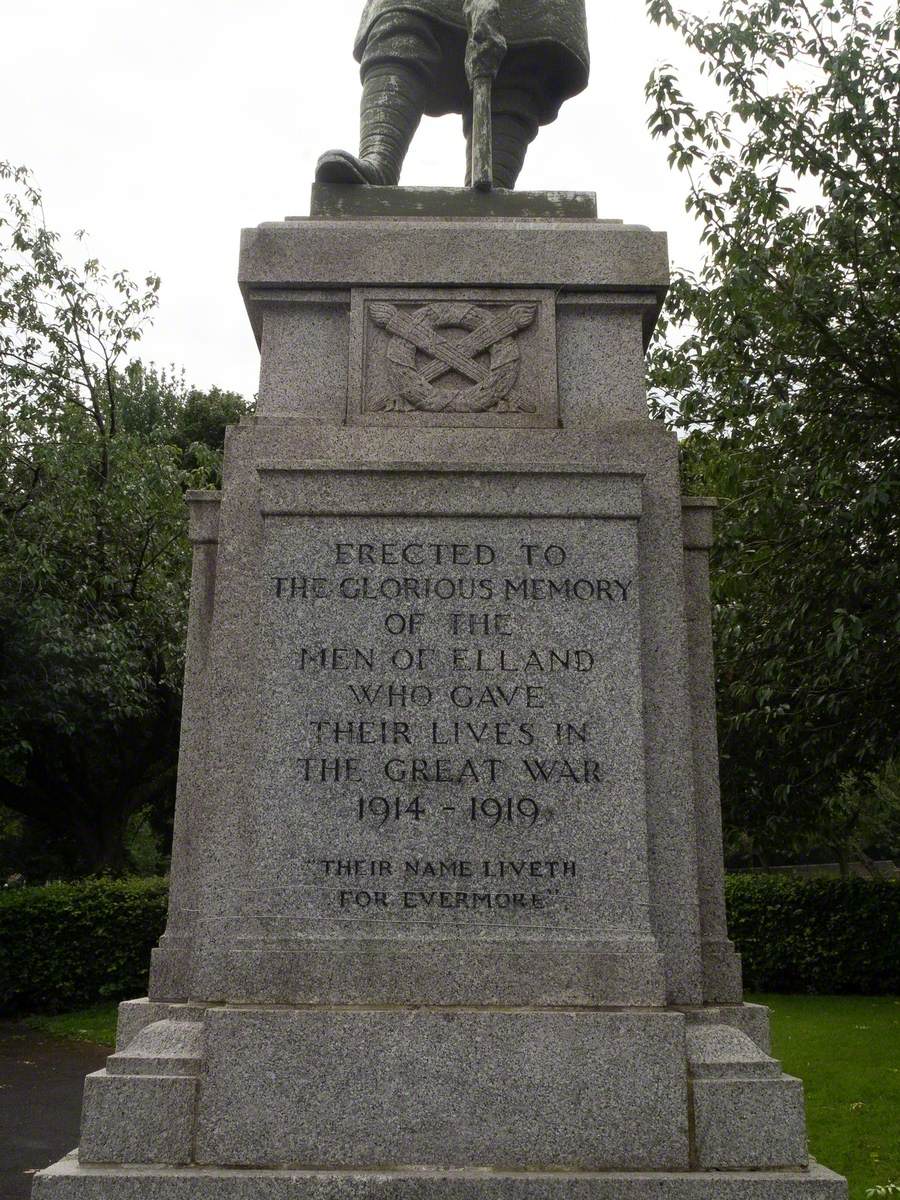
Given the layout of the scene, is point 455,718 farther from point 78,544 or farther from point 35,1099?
point 78,544

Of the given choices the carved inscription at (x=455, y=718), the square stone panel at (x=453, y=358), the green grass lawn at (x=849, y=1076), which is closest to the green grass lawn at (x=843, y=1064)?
the green grass lawn at (x=849, y=1076)

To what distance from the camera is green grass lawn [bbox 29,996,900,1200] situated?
22.9 feet

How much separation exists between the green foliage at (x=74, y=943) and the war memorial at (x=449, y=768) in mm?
10541

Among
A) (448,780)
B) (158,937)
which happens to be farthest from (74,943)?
(448,780)

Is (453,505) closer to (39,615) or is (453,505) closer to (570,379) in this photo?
(570,379)

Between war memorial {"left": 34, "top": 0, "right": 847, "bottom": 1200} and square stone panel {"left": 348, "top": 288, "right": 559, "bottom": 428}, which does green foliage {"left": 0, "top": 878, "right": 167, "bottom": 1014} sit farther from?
square stone panel {"left": 348, "top": 288, "right": 559, "bottom": 428}

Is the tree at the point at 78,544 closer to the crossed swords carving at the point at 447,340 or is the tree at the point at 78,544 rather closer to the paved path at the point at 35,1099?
the paved path at the point at 35,1099

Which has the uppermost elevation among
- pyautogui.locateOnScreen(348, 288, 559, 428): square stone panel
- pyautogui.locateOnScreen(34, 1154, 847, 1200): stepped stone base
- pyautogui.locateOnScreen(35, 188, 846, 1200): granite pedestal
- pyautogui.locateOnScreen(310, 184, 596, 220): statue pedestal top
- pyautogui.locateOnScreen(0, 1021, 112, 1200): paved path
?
pyautogui.locateOnScreen(310, 184, 596, 220): statue pedestal top

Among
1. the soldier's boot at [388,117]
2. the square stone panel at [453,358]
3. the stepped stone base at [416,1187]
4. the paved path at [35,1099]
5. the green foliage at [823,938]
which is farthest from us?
the green foliage at [823,938]

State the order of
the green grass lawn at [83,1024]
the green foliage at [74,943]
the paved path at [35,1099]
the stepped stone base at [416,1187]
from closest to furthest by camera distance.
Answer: the stepped stone base at [416,1187], the paved path at [35,1099], the green grass lawn at [83,1024], the green foliage at [74,943]

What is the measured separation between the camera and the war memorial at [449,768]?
3.75 meters

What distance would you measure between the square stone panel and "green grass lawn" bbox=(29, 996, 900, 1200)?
4.49 metres

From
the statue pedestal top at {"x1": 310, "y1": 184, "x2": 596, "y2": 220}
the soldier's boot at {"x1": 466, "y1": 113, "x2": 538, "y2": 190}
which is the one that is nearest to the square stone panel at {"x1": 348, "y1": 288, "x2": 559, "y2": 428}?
the statue pedestal top at {"x1": 310, "y1": 184, "x2": 596, "y2": 220}

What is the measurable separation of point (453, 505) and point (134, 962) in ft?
38.5
